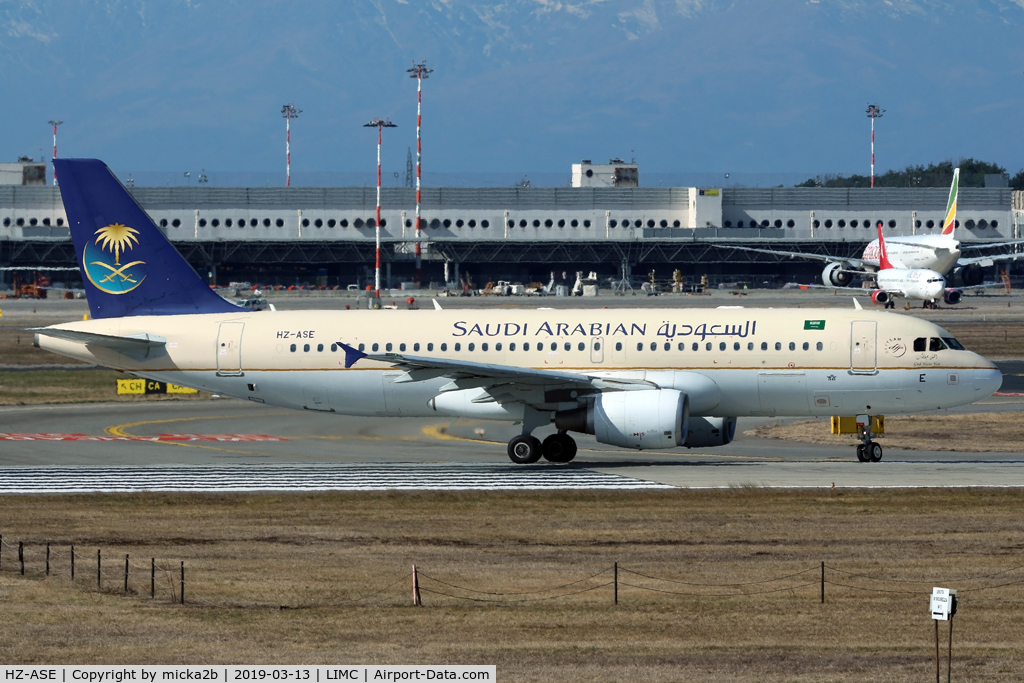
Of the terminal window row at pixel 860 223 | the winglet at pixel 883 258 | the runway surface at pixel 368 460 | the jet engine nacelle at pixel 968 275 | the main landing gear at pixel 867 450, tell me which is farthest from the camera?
the terminal window row at pixel 860 223

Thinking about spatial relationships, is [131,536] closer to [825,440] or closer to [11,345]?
[825,440]

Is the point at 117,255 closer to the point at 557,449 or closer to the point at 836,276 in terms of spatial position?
the point at 557,449

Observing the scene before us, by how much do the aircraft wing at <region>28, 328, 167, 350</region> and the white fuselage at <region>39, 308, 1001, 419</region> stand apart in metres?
0.20

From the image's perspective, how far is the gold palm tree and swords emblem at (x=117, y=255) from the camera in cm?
4400

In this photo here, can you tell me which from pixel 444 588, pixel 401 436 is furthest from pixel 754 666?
pixel 401 436

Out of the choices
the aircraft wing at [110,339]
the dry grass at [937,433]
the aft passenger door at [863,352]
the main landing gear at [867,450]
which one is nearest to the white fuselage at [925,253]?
the dry grass at [937,433]

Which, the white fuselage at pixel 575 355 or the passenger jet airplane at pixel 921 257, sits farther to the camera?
the passenger jet airplane at pixel 921 257

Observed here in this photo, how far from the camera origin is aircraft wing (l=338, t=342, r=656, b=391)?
38.5m

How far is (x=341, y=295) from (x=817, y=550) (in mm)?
118568

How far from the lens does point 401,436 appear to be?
168 ft

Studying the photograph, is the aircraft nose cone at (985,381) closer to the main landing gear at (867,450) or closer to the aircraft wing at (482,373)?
the main landing gear at (867,450)

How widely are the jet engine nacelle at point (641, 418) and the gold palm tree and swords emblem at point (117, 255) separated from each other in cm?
1664

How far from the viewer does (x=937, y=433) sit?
5009cm

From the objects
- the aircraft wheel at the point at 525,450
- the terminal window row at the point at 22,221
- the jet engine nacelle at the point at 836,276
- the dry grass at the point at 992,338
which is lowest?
the aircraft wheel at the point at 525,450
